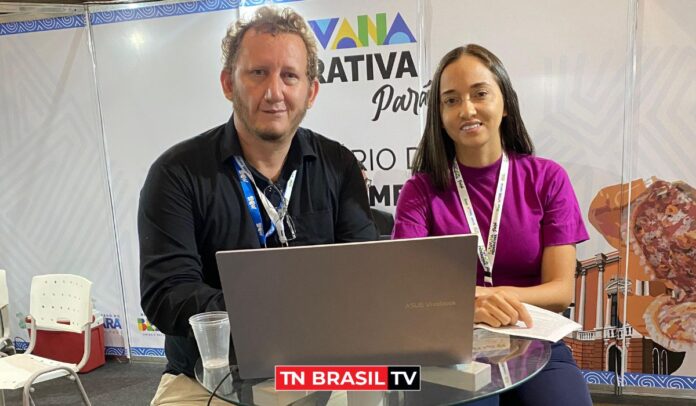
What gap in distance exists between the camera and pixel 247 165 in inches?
65.3

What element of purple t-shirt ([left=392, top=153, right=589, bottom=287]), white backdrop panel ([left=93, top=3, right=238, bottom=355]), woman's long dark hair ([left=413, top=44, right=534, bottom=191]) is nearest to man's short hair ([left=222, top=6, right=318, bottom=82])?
woman's long dark hair ([left=413, top=44, right=534, bottom=191])

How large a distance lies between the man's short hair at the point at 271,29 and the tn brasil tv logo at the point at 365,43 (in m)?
1.73

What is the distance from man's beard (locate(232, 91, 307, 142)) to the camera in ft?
5.25

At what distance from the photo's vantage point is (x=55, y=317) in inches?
119

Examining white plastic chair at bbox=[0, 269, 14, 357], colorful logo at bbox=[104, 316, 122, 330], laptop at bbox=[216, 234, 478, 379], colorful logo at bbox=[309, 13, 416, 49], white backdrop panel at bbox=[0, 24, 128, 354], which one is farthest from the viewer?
colorful logo at bbox=[104, 316, 122, 330]

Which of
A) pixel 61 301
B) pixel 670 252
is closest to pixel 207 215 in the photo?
pixel 61 301

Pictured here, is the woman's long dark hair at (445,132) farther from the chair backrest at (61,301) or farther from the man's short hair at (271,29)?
the chair backrest at (61,301)

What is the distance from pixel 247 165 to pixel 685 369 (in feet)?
9.37

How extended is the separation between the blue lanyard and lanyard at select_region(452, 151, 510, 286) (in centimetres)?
64

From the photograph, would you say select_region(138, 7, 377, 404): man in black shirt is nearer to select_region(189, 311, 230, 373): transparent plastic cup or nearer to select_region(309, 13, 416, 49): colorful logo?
select_region(189, 311, 230, 373): transparent plastic cup

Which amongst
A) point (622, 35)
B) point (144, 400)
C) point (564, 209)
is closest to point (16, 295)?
point (144, 400)

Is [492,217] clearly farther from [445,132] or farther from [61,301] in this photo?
[61,301]

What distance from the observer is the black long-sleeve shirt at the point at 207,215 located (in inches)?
56.2

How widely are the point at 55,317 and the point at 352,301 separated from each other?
2672 mm
